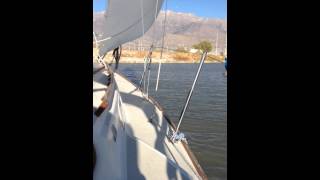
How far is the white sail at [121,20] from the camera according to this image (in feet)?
18.6

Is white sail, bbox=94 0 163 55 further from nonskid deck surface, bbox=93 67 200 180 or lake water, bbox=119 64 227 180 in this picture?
lake water, bbox=119 64 227 180

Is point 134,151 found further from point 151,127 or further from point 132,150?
point 151,127

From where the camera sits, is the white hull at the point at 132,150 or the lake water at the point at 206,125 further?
the lake water at the point at 206,125

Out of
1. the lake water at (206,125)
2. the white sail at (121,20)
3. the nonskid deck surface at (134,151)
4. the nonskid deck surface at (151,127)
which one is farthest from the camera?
the lake water at (206,125)

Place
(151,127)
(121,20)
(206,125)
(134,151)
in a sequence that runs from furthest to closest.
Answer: (206,125) → (151,127) → (121,20) → (134,151)

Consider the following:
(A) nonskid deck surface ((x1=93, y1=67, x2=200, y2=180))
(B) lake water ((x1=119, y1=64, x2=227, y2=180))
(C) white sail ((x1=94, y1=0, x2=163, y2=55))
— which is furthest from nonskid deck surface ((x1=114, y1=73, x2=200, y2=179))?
(C) white sail ((x1=94, y1=0, x2=163, y2=55))

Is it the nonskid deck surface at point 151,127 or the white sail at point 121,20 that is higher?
the white sail at point 121,20

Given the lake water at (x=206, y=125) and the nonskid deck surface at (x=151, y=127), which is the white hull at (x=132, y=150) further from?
the lake water at (x=206, y=125)

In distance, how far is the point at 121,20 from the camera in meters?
5.71

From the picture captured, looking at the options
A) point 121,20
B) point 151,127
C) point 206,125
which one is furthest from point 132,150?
point 206,125

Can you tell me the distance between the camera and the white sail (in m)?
5.66

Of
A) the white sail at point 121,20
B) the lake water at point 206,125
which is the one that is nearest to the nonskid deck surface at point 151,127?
the lake water at point 206,125
